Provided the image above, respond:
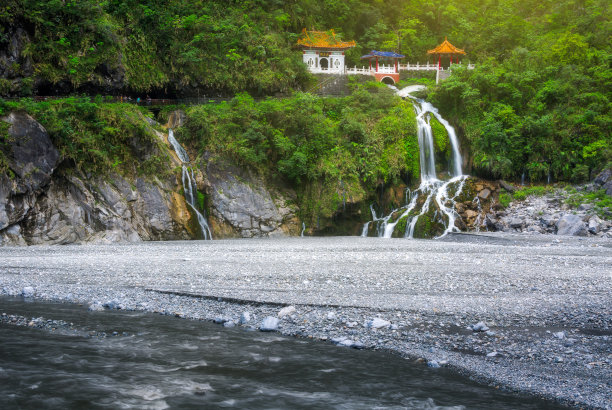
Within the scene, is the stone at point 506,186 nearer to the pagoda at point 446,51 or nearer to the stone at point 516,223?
the stone at point 516,223

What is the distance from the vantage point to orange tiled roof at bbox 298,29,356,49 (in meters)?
35.8

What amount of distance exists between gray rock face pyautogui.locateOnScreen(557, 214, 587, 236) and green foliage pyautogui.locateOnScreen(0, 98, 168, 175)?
751 inches

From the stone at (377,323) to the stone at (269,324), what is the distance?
4.61ft

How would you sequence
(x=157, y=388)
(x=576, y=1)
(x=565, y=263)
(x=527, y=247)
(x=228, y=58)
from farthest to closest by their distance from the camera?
1. (x=576, y=1)
2. (x=228, y=58)
3. (x=527, y=247)
4. (x=565, y=263)
5. (x=157, y=388)

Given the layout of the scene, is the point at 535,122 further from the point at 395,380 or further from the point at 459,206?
the point at 395,380

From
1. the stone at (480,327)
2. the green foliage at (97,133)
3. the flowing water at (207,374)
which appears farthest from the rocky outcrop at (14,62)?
the stone at (480,327)

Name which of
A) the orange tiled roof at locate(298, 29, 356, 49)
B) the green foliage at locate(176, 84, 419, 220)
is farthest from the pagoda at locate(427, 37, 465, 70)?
the green foliage at locate(176, 84, 419, 220)

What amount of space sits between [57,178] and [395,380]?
18009 millimetres

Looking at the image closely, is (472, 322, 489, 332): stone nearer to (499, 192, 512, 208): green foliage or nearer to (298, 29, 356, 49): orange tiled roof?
(499, 192, 512, 208): green foliage

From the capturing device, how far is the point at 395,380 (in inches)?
197

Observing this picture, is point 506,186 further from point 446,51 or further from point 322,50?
point 322,50

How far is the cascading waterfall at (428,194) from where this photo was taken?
73.8 ft

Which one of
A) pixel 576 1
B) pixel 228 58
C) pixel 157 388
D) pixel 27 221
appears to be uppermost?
pixel 576 1

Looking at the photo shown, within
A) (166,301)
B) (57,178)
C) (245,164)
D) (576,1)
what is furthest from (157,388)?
(576,1)
